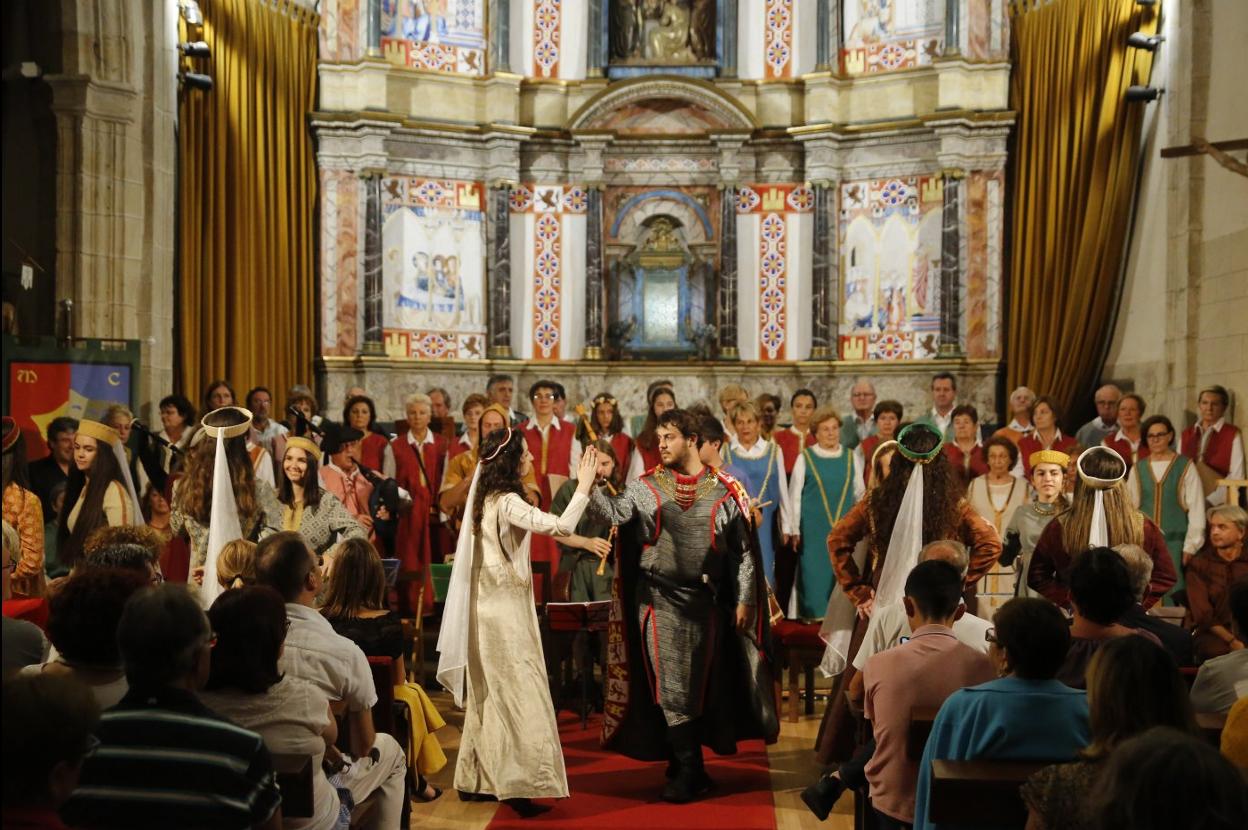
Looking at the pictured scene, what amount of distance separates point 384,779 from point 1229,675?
2.33m

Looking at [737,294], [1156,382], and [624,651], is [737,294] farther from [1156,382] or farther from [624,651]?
[624,651]

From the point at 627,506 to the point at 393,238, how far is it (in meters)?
7.49

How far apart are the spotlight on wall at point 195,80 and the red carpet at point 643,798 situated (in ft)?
19.4

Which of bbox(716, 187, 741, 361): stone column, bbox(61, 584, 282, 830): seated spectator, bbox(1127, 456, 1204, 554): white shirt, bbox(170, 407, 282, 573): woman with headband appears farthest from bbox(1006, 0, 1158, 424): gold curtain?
bbox(61, 584, 282, 830): seated spectator

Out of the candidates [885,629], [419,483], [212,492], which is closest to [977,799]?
[885,629]

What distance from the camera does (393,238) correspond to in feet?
41.5

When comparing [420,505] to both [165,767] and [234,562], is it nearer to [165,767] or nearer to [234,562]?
[234,562]

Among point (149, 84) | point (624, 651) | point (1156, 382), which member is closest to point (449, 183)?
point (149, 84)

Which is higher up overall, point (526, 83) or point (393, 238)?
point (526, 83)

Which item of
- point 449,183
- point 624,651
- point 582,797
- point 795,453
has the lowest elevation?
point 582,797

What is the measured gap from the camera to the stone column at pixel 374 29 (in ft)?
41.1

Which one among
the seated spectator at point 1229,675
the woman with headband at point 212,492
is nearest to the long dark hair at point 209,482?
the woman with headband at point 212,492

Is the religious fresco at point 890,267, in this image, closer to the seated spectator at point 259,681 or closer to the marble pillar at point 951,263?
the marble pillar at point 951,263

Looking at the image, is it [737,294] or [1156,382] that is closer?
[1156,382]
